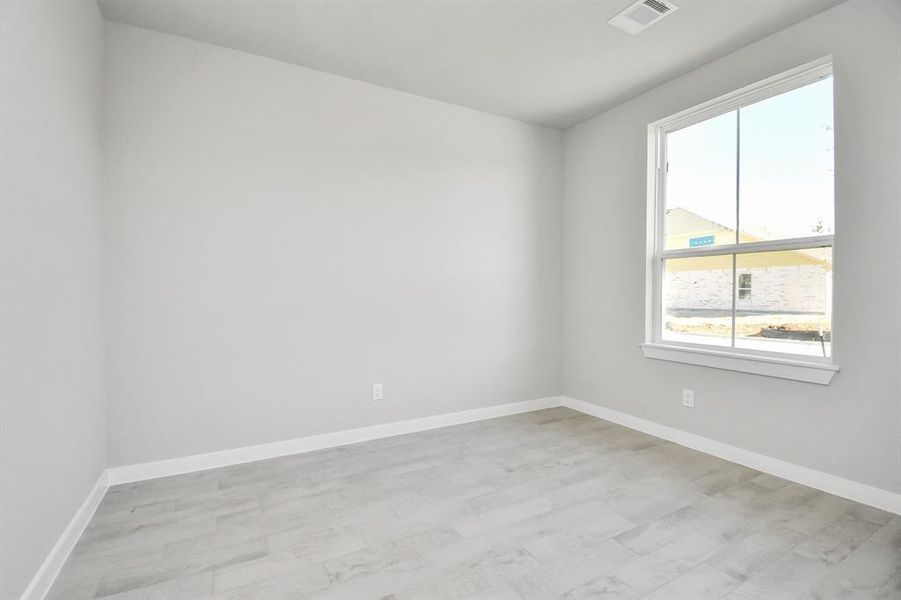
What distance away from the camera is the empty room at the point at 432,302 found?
5.68ft

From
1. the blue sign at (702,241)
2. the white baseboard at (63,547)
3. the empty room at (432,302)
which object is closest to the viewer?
the white baseboard at (63,547)

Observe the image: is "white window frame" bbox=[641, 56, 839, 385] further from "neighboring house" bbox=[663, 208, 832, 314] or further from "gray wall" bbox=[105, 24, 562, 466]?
"gray wall" bbox=[105, 24, 562, 466]

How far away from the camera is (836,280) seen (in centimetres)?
242

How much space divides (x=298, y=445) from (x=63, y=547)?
4.53 ft

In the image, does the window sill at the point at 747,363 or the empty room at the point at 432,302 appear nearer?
the empty room at the point at 432,302

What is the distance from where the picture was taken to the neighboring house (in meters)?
2.55

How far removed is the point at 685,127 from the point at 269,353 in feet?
11.8

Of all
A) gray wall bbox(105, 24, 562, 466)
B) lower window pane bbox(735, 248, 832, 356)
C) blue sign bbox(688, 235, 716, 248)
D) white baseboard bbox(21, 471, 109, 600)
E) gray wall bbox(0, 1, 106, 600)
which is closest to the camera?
gray wall bbox(0, 1, 106, 600)

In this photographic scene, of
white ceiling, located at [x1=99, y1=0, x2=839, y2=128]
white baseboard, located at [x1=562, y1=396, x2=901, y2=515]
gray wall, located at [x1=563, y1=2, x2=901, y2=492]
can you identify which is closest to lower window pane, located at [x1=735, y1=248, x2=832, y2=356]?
gray wall, located at [x1=563, y1=2, x2=901, y2=492]

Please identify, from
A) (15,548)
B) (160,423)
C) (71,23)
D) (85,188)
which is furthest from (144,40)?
(15,548)

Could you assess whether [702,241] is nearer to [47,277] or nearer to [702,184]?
[702,184]

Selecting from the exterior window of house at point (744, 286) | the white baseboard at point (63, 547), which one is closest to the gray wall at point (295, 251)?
the white baseboard at point (63, 547)

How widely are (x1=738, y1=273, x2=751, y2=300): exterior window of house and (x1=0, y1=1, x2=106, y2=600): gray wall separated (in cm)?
381

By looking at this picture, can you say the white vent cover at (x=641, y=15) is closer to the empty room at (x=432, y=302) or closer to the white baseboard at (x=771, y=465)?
the empty room at (x=432, y=302)
